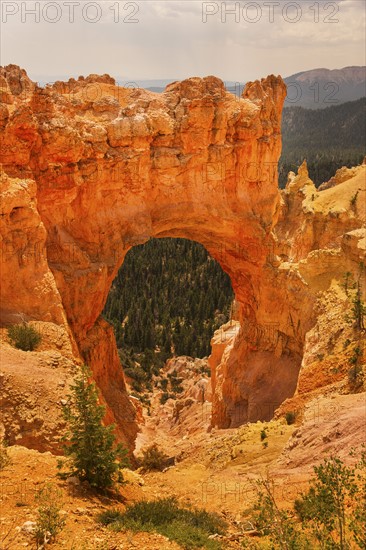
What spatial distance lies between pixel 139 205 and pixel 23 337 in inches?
411

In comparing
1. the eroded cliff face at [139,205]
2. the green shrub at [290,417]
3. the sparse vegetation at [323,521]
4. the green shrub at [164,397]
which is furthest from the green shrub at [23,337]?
the green shrub at [164,397]

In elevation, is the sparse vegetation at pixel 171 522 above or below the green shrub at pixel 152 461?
above

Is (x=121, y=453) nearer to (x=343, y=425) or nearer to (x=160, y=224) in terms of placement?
(x=343, y=425)

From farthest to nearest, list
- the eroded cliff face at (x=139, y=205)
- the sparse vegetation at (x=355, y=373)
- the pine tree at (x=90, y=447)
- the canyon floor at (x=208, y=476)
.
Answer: the eroded cliff face at (x=139, y=205)
the sparse vegetation at (x=355, y=373)
the pine tree at (x=90, y=447)
the canyon floor at (x=208, y=476)

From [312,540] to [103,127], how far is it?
18850mm

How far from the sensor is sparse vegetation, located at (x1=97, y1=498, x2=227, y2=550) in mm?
9438

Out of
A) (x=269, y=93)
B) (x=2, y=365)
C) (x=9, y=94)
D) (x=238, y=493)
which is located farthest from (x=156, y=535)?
(x=269, y=93)

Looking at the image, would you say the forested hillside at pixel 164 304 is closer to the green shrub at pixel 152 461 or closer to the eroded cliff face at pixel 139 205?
the eroded cliff face at pixel 139 205

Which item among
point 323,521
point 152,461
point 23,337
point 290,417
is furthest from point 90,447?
point 152,461

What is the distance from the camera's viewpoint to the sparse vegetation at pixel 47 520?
8.37m

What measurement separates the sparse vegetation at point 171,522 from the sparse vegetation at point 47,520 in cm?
97

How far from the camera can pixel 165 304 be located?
182 ft

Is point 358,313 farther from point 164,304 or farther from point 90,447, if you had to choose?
point 164,304

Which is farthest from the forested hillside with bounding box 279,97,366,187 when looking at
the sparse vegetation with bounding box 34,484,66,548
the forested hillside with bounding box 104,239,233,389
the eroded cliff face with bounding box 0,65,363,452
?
the sparse vegetation with bounding box 34,484,66,548
